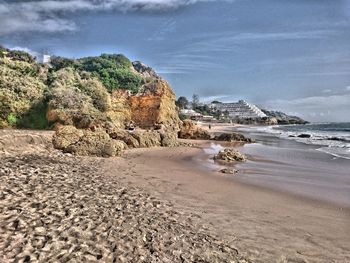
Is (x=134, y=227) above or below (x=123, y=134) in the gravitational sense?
below

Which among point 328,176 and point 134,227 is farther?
point 328,176

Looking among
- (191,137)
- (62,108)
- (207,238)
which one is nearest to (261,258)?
(207,238)

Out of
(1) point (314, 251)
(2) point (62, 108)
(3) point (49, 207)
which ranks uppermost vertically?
(2) point (62, 108)

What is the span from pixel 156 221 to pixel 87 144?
10107 millimetres

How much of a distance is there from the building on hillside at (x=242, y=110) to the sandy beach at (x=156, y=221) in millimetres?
148486

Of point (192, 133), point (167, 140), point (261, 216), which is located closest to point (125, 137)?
point (167, 140)

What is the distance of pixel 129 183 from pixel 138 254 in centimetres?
490

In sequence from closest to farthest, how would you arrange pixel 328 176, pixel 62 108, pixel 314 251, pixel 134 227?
pixel 314 251 < pixel 134 227 < pixel 328 176 < pixel 62 108

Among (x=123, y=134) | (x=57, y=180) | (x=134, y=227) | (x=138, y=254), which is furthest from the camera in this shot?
(x=123, y=134)

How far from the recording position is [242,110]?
166 meters

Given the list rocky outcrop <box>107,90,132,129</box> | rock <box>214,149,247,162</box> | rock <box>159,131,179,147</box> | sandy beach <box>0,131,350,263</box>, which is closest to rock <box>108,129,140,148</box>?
rock <box>159,131,179,147</box>

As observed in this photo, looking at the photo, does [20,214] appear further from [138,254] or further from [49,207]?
[138,254]

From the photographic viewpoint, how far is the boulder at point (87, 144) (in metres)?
15.3

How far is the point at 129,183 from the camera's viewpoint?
948cm
